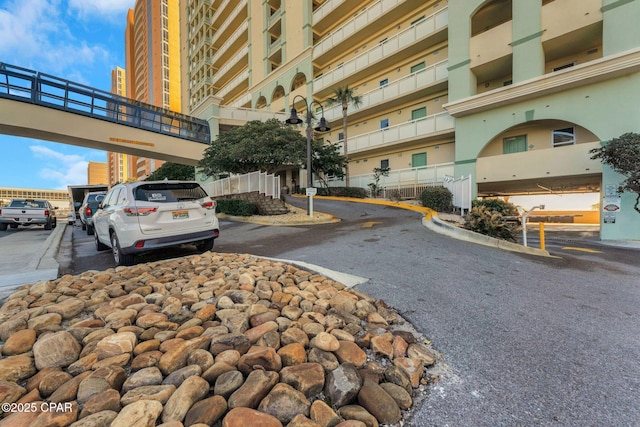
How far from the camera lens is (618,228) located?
402 inches

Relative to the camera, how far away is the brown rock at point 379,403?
150 centimetres

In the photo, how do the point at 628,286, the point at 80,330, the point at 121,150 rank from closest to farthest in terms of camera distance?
the point at 80,330 → the point at 628,286 → the point at 121,150

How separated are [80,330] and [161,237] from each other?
298 cm

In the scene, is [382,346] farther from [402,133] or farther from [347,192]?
[402,133]

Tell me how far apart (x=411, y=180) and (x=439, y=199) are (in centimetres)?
431

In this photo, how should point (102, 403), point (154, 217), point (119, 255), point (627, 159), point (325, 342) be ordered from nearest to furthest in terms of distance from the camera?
point (102, 403) < point (325, 342) < point (154, 217) < point (119, 255) < point (627, 159)

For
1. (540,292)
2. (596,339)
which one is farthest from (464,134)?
(596,339)

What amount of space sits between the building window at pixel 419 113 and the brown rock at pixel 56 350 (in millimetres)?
20249

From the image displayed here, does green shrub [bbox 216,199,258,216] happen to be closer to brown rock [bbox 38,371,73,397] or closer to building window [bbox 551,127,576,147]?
brown rock [bbox 38,371,73,397]

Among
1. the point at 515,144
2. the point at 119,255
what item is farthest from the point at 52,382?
the point at 515,144

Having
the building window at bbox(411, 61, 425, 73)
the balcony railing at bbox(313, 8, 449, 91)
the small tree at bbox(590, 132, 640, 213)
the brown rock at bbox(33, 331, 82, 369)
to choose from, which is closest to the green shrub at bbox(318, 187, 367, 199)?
the building window at bbox(411, 61, 425, 73)

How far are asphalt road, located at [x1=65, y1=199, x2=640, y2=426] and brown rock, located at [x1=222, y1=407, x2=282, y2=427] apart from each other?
2.65 ft

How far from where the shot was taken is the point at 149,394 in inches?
60.4

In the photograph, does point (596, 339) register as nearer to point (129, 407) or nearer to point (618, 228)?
point (129, 407)
